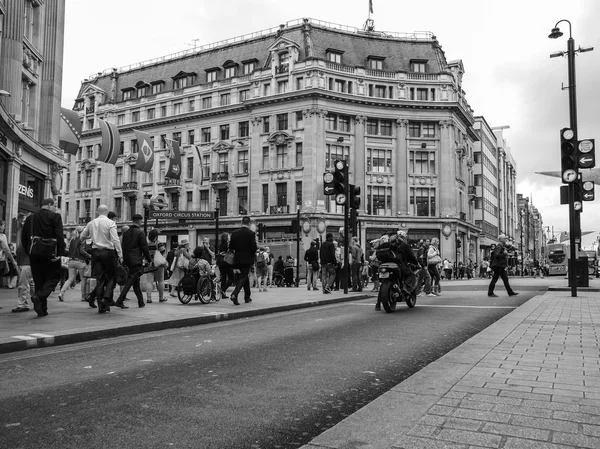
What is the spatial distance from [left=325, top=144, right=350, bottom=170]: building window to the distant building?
2844 cm

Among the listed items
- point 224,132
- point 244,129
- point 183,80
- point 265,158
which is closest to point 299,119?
point 265,158

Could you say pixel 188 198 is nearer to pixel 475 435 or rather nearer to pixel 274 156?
pixel 274 156

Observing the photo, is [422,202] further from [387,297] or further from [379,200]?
[387,297]

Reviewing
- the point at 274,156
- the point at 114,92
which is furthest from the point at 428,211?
the point at 114,92

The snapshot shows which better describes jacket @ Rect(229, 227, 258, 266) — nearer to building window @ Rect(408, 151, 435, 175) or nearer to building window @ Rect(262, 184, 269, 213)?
building window @ Rect(262, 184, 269, 213)

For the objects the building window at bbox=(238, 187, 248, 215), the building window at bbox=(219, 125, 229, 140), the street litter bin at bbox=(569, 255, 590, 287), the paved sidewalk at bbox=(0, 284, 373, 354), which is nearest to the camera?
the paved sidewalk at bbox=(0, 284, 373, 354)

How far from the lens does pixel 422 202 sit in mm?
52562

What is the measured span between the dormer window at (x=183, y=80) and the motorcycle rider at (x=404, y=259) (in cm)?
5105

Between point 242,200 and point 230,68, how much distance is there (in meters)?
13.9

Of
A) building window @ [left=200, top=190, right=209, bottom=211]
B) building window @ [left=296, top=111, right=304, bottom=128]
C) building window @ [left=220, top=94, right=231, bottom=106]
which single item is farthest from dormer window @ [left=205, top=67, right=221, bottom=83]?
building window @ [left=296, top=111, right=304, bottom=128]

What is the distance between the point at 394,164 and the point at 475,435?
50730 millimetres

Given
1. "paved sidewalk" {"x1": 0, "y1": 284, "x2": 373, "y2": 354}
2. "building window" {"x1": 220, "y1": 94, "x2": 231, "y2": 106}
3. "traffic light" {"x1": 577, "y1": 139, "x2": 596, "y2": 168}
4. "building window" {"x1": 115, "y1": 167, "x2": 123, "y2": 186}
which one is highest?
"building window" {"x1": 220, "y1": 94, "x2": 231, "y2": 106}

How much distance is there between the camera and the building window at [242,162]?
53812 millimetres

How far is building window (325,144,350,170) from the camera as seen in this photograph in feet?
165
